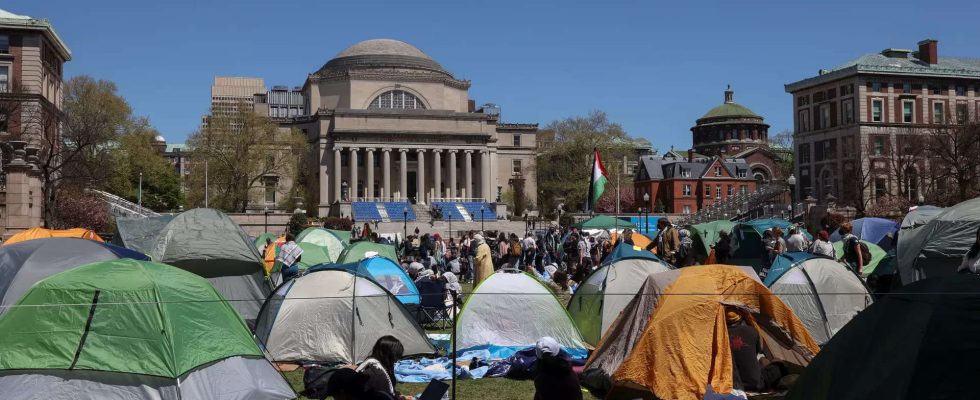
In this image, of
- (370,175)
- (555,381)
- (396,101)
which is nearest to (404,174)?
(370,175)

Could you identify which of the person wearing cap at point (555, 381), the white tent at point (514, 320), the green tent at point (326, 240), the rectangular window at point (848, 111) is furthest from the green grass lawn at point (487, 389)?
the rectangular window at point (848, 111)

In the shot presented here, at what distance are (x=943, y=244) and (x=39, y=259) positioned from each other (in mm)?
13887

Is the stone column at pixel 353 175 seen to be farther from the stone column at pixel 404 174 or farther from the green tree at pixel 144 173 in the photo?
the green tree at pixel 144 173

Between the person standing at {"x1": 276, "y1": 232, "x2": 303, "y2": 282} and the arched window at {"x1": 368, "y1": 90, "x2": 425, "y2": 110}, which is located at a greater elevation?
the arched window at {"x1": 368, "y1": 90, "x2": 425, "y2": 110}

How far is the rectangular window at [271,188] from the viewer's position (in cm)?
7706

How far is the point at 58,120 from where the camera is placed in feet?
194

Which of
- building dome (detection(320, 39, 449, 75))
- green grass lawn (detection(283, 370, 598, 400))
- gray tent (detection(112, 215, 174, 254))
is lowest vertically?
green grass lawn (detection(283, 370, 598, 400))

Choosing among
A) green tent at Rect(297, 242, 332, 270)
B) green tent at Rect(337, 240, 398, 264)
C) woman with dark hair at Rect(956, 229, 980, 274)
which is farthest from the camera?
green tent at Rect(297, 242, 332, 270)

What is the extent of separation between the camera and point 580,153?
7831cm

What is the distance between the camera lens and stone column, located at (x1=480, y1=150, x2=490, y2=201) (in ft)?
269

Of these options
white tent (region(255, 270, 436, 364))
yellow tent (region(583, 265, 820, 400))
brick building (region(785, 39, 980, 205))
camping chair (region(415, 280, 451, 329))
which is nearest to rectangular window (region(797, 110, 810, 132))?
brick building (region(785, 39, 980, 205))

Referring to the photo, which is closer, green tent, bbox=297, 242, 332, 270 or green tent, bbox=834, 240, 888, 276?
green tent, bbox=834, 240, 888, 276

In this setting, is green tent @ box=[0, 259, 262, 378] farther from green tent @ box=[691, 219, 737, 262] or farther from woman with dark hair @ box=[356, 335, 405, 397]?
green tent @ box=[691, 219, 737, 262]

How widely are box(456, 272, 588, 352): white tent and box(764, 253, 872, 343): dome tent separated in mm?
3173
